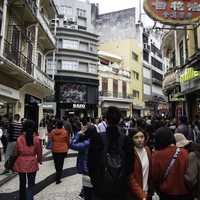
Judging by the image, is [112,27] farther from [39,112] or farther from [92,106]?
[39,112]

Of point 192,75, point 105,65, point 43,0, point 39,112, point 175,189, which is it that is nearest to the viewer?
point 175,189

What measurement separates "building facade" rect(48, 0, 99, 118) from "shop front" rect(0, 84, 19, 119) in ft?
62.1

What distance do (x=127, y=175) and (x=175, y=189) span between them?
2.22 ft

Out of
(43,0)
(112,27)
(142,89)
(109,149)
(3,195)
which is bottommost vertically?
(3,195)

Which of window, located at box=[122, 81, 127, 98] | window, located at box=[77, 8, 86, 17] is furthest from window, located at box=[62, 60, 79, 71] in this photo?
window, located at box=[122, 81, 127, 98]

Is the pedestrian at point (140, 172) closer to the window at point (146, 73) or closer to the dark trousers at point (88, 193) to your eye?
the dark trousers at point (88, 193)

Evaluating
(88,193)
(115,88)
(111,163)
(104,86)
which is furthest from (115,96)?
(111,163)

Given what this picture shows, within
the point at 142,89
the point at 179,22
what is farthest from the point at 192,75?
the point at 142,89

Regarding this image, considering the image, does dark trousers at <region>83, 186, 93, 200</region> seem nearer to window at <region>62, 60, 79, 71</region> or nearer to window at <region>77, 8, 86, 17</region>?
window at <region>62, 60, 79, 71</region>

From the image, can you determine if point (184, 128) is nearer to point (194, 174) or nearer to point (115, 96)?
point (194, 174)

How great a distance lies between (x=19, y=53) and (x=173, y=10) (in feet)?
26.8

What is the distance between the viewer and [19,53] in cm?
1641

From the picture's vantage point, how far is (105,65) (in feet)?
137

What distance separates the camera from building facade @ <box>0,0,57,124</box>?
14449 mm
